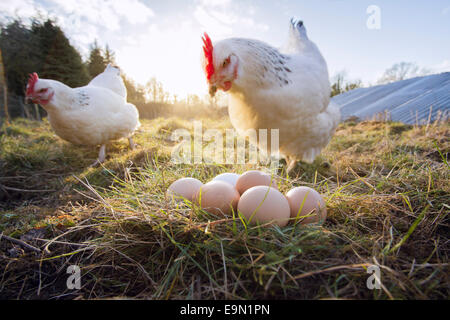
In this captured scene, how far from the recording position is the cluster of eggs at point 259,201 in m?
0.94

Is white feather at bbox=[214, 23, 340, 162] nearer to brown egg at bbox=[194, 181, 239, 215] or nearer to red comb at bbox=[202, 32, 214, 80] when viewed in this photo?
red comb at bbox=[202, 32, 214, 80]

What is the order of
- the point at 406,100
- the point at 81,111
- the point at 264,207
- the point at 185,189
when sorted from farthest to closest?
the point at 406,100, the point at 81,111, the point at 185,189, the point at 264,207

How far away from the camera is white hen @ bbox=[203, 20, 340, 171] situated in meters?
1.55

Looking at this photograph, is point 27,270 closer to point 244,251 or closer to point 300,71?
point 244,251

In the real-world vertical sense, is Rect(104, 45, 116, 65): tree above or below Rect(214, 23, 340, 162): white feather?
above

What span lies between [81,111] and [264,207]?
9.95 feet

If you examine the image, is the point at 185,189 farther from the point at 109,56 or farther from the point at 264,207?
→ the point at 109,56

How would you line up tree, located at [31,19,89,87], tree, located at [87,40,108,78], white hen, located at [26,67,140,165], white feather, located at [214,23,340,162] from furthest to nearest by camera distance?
tree, located at [87,40,108,78] → tree, located at [31,19,89,87] → white hen, located at [26,67,140,165] → white feather, located at [214,23,340,162]

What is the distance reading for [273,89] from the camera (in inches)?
66.3

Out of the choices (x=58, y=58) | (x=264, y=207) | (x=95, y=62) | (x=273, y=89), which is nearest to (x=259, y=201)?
(x=264, y=207)

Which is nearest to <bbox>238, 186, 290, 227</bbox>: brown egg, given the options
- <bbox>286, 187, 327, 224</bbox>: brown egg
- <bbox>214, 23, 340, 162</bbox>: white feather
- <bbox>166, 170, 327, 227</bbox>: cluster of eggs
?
<bbox>166, 170, 327, 227</bbox>: cluster of eggs

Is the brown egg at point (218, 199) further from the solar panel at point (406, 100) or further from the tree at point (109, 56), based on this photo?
the tree at point (109, 56)
